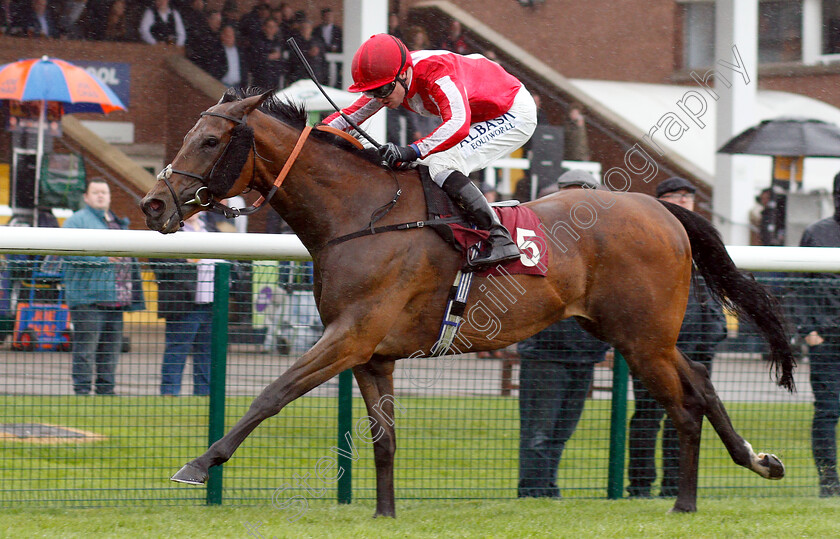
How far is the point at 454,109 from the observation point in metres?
4.33

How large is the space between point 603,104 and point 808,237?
428 inches

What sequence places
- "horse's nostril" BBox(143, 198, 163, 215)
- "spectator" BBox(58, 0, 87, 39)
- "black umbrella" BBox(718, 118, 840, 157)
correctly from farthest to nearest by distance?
"spectator" BBox(58, 0, 87, 39), "black umbrella" BBox(718, 118, 840, 157), "horse's nostril" BBox(143, 198, 163, 215)

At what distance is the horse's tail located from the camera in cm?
521

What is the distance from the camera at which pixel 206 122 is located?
422cm

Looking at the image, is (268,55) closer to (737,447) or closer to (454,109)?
(454,109)

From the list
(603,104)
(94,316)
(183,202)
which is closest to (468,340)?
(183,202)

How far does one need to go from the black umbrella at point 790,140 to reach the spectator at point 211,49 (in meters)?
6.27

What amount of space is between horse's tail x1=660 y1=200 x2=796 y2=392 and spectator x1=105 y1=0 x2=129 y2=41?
9202mm

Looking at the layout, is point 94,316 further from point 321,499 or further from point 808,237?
point 808,237

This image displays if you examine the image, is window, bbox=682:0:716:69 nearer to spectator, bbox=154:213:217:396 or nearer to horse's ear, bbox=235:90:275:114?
spectator, bbox=154:213:217:396

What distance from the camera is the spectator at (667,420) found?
5.55 metres

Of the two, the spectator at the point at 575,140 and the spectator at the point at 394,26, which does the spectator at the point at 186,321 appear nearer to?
the spectator at the point at 394,26

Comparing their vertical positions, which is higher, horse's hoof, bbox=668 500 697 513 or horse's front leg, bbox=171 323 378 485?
horse's front leg, bbox=171 323 378 485

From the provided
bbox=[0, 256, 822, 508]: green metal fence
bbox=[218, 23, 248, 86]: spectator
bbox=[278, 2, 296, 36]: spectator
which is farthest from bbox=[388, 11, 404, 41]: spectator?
bbox=[0, 256, 822, 508]: green metal fence
